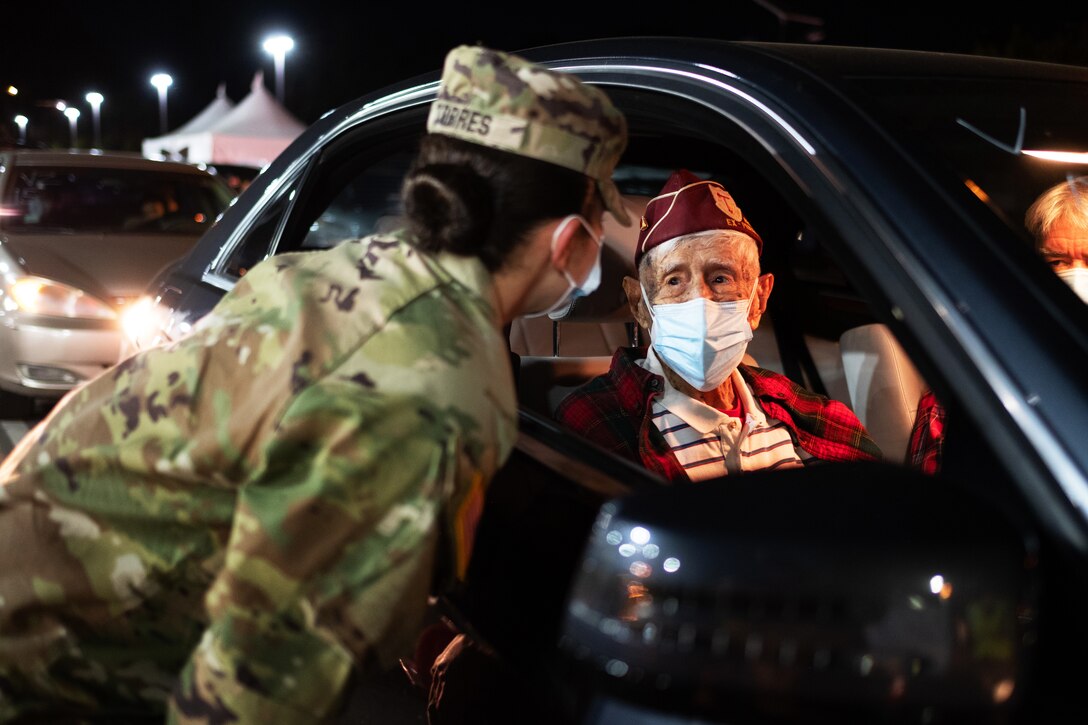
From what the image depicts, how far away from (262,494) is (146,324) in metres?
1.76

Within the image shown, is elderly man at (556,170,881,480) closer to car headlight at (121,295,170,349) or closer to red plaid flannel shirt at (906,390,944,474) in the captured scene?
red plaid flannel shirt at (906,390,944,474)

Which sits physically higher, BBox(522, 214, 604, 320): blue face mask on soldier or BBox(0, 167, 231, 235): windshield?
BBox(522, 214, 604, 320): blue face mask on soldier

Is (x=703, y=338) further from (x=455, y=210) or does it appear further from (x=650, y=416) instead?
(x=455, y=210)

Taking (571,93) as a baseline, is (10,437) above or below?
below

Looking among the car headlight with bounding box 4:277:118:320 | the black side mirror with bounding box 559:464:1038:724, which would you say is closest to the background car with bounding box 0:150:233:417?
the car headlight with bounding box 4:277:118:320

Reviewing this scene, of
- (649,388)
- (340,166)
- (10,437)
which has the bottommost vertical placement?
(10,437)

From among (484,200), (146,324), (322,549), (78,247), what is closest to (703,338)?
(484,200)

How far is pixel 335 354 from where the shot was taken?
129 cm

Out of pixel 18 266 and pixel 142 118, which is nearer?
pixel 18 266

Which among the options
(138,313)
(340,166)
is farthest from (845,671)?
(138,313)

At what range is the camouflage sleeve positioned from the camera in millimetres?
1206

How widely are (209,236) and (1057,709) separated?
2.48 m

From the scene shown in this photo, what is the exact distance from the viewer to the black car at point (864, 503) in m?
1.07

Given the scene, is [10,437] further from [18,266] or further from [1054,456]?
[1054,456]
